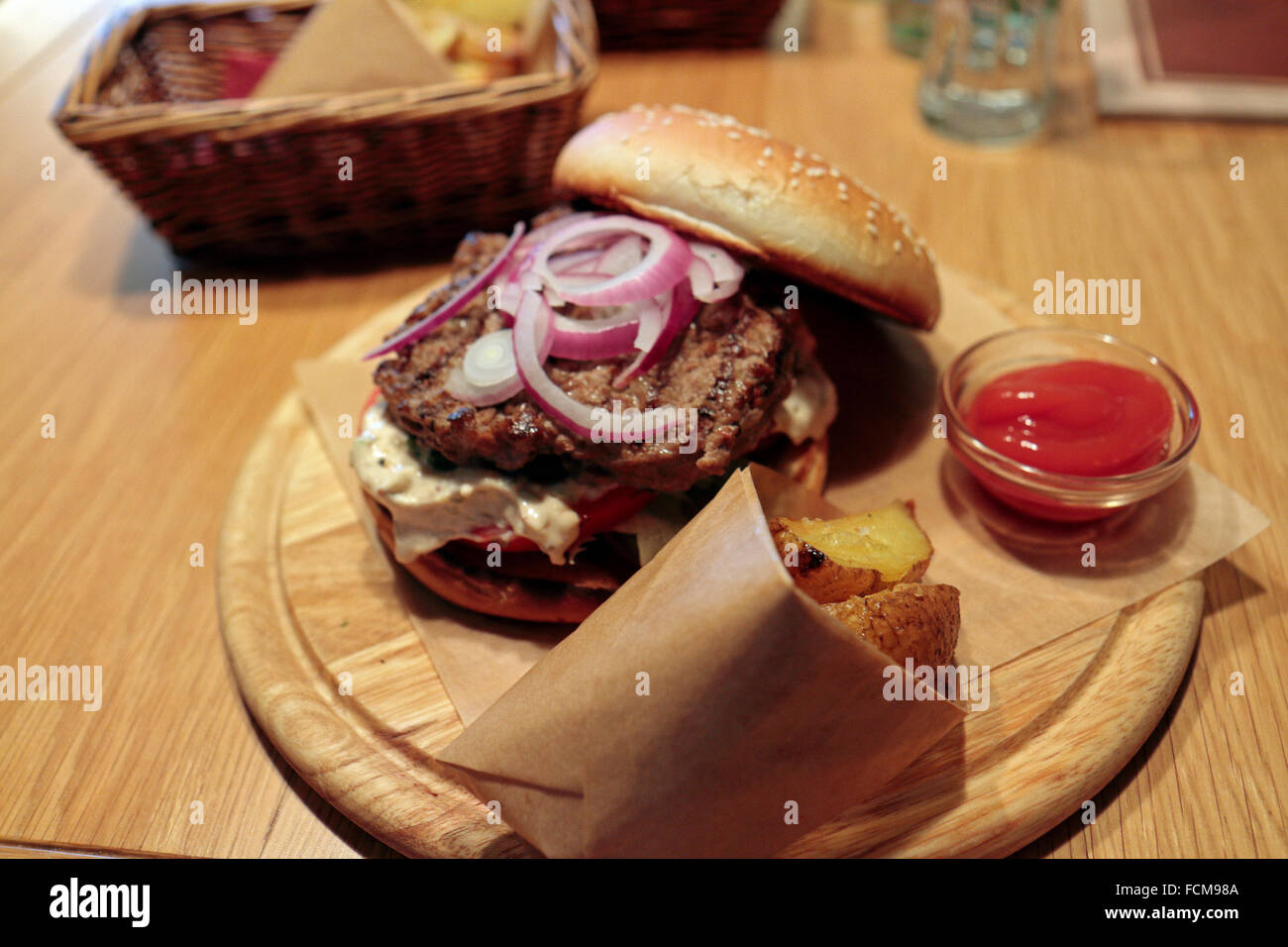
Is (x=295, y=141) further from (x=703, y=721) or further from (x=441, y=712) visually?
(x=703, y=721)

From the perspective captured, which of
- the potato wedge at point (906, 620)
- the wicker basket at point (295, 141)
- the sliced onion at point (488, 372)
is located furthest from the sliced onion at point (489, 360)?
the wicker basket at point (295, 141)

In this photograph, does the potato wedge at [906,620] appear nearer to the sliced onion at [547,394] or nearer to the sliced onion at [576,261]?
the sliced onion at [547,394]

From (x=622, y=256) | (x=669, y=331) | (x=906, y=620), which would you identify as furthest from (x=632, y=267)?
(x=906, y=620)

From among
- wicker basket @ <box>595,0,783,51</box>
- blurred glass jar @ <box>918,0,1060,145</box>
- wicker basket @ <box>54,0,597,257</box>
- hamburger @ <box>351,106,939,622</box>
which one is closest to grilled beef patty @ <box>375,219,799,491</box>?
hamburger @ <box>351,106,939,622</box>

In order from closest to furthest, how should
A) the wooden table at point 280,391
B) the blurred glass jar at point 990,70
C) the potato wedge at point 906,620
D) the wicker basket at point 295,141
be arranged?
the potato wedge at point 906,620, the wooden table at point 280,391, the wicker basket at point 295,141, the blurred glass jar at point 990,70

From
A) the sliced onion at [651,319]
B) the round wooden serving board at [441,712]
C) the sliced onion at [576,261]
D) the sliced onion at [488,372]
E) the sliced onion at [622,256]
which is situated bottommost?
the round wooden serving board at [441,712]

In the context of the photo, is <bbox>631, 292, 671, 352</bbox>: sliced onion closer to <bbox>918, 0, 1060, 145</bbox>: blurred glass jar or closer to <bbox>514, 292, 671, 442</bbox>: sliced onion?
<bbox>514, 292, 671, 442</bbox>: sliced onion

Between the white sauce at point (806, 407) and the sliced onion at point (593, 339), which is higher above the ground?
the sliced onion at point (593, 339)
